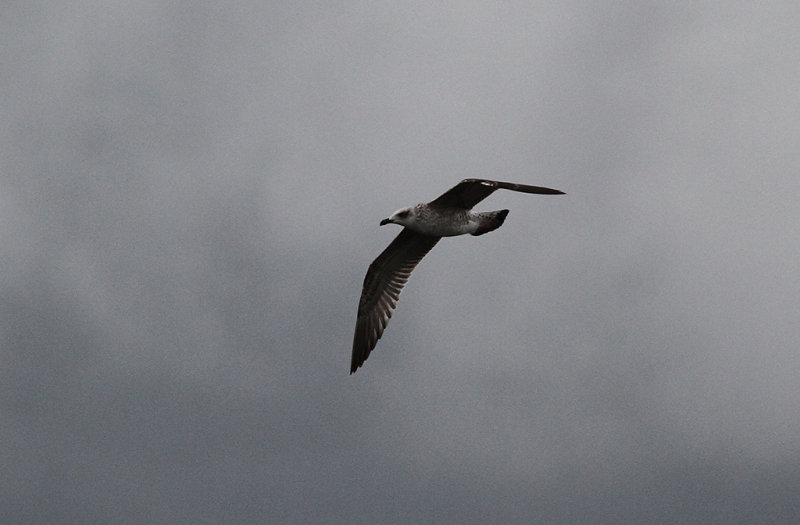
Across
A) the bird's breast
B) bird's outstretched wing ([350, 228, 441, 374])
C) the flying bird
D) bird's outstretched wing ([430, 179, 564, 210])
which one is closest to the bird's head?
the flying bird

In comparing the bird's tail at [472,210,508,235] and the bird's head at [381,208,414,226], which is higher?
the bird's head at [381,208,414,226]

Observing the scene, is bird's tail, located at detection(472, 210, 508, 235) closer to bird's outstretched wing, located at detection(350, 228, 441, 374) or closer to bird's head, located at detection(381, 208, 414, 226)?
bird's head, located at detection(381, 208, 414, 226)

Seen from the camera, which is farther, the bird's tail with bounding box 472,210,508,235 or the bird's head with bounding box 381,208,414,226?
the bird's tail with bounding box 472,210,508,235

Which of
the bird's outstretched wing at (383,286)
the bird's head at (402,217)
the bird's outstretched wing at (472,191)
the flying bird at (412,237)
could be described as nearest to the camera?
the bird's outstretched wing at (472,191)

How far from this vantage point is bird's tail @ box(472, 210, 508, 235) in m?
32.4

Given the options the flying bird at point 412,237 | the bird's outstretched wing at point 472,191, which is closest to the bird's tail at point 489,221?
the flying bird at point 412,237

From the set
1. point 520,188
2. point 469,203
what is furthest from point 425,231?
point 520,188

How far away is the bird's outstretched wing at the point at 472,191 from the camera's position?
1080 inches

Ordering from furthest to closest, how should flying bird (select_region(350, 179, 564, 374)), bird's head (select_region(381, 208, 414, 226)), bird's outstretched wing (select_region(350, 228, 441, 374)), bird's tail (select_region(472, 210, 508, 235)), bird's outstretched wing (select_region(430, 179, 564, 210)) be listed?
bird's outstretched wing (select_region(350, 228, 441, 374)), bird's tail (select_region(472, 210, 508, 235)), bird's head (select_region(381, 208, 414, 226)), flying bird (select_region(350, 179, 564, 374)), bird's outstretched wing (select_region(430, 179, 564, 210))

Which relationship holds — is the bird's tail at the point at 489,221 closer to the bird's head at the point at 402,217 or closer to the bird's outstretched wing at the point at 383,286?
the bird's head at the point at 402,217

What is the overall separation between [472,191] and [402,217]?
116 inches

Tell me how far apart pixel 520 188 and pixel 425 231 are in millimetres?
5646

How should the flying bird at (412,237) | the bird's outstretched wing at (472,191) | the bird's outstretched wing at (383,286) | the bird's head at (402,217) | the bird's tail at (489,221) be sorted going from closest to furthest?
the bird's outstretched wing at (472,191) < the flying bird at (412,237) < the bird's head at (402,217) < the bird's tail at (489,221) < the bird's outstretched wing at (383,286)

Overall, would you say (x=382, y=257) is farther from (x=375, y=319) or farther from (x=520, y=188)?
(x=520, y=188)
